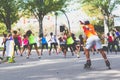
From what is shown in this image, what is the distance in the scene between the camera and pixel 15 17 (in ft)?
171

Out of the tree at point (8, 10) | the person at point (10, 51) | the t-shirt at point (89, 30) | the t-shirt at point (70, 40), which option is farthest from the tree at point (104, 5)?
the t-shirt at point (89, 30)

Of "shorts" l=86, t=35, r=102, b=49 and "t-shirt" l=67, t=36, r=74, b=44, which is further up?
"t-shirt" l=67, t=36, r=74, b=44

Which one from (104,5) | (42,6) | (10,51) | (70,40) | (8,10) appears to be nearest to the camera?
(10,51)

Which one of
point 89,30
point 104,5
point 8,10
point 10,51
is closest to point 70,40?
point 10,51

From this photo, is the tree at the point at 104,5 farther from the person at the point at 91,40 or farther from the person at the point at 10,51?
the person at the point at 91,40

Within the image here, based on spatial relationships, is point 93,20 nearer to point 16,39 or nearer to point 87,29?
point 16,39

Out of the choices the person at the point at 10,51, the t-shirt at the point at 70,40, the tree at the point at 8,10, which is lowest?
the person at the point at 10,51

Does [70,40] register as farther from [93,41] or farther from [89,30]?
[93,41]

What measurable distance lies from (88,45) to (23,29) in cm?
8485

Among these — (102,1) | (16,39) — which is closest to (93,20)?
(102,1)

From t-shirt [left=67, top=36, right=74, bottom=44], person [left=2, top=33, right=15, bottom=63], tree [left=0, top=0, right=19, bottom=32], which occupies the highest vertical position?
tree [left=0, top=0, right=19, bottom=32]

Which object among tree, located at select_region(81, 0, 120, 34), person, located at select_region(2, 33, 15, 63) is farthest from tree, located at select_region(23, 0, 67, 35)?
person, located at select_region(2, 33, 15, 63)

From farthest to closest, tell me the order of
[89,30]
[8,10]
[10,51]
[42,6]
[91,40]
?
[8,10]
[42,6]
[10,51]
[89,30]
[91,40]

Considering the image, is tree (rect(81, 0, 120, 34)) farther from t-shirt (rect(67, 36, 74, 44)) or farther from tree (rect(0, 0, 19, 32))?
t-shirt (rect(67, 36, 74, 44))
